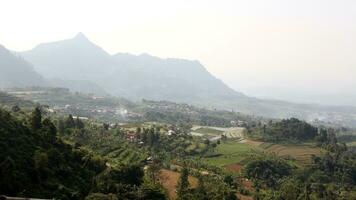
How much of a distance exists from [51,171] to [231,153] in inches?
2003

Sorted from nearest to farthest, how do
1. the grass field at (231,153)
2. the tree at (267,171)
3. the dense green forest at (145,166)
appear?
the dense green forest at (145,166)
the tree at (267,171)
the grass field at (231,153)

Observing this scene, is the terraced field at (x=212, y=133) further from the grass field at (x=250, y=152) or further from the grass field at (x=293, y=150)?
the grass field at (x=293, y=150)

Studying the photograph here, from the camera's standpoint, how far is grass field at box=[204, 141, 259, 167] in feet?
240

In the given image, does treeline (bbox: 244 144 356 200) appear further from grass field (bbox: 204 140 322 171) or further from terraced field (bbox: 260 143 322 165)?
grass field (bbox: 204 140 322 171)

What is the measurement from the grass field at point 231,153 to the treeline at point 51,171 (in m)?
33.5

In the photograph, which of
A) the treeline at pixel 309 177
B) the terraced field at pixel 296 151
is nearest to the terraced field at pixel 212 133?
the terraced field at pixel 296 151

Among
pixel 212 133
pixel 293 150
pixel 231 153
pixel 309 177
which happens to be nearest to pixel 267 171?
pixel 309 177

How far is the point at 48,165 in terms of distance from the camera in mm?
33688

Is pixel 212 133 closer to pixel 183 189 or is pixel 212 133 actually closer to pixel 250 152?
pixel 250 152

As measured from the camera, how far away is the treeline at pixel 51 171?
2905 cm

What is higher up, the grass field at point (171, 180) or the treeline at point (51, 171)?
the treeline at point (51, 171)

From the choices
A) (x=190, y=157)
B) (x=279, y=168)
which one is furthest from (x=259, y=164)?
(x=190, y=157)

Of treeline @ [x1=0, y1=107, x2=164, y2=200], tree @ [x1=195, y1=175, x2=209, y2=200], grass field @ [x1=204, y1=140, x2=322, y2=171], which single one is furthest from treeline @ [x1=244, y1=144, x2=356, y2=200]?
treeline @ [x1=0, y1=107, x2=164, y2=200]

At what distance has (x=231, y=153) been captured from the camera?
80250mm
